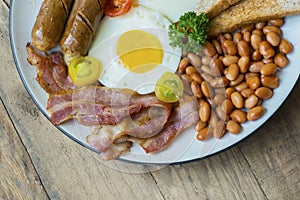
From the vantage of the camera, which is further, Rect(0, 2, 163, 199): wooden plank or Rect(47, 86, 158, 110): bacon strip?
Rect(0, 2, 163, 199): wooden plank

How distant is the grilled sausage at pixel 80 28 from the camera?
8.61ft

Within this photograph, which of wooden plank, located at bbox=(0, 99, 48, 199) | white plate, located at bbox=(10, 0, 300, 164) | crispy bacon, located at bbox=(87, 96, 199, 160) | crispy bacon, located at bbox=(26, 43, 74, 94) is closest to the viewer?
white plate, located at bbox=(10, 0, 300, 164)

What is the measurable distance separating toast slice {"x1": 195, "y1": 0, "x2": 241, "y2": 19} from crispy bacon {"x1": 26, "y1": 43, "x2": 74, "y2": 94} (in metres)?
0.80

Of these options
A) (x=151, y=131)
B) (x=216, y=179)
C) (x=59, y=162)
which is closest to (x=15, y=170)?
(x=59, y=162)

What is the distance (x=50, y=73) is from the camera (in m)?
2.71

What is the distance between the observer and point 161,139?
257cm

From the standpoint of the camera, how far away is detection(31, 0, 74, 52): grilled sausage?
8.64 ft

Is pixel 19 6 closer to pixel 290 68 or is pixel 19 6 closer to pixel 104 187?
pixel 104 187

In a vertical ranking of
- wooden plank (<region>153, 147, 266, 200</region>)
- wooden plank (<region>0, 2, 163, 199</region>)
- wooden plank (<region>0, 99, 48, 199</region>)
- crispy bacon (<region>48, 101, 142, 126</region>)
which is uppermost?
crispy bacon (<region>48, 101, 142, 126</region>)

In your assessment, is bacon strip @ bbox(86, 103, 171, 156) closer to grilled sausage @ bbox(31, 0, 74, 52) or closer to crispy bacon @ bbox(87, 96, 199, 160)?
crispy bacon @ bbox(87, 96, 199, 160)

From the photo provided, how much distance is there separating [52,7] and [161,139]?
0.90 meters

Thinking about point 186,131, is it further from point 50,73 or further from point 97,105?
point 50,73

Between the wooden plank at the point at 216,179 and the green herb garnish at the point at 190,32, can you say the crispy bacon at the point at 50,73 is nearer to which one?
the green herb garnish at the point at 190,32

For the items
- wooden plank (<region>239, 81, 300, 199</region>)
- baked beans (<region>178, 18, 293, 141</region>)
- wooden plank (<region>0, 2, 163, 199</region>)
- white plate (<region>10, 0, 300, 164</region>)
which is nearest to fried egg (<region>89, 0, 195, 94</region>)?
baked beans (<region>178, 18, 293, 141</region>)
